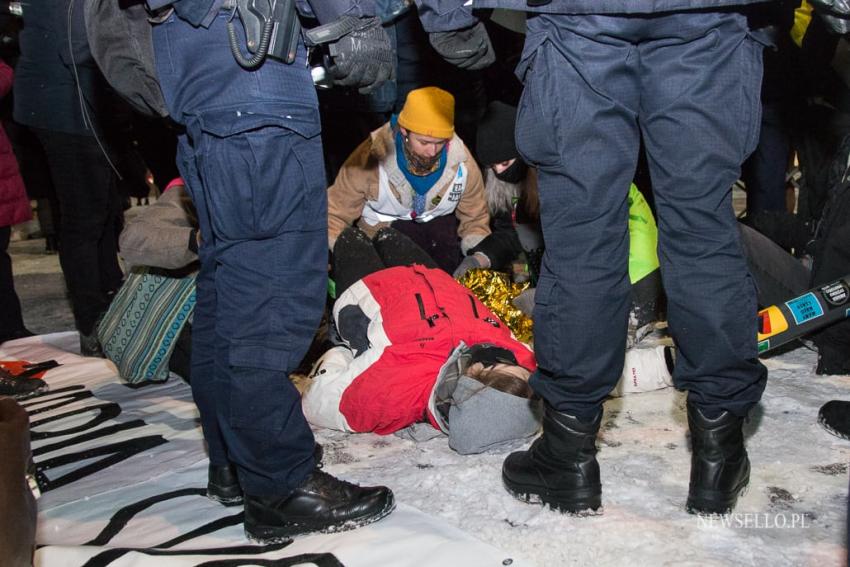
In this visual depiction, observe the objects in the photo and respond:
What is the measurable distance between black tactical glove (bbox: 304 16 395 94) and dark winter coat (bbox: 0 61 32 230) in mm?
2184

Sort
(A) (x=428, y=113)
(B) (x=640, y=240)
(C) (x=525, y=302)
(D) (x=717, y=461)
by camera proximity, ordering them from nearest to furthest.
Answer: (D) (x=717, y=461), (B) (x=640, y=240), (C) (x=525, y=302), (A) (x=428, y=113)

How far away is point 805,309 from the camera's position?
7.69 feet

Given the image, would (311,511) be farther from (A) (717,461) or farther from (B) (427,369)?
(A) (717,461)

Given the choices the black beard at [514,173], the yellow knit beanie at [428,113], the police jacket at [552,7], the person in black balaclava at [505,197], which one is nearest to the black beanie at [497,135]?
the person in black balaclava at [505,197]

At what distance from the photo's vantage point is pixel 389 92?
11.7 feet

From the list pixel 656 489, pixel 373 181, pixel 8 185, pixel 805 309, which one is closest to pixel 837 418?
pixel 805 309

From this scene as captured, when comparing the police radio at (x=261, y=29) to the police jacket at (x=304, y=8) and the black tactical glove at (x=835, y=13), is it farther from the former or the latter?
the black tactical glove at (x=835, y=13)

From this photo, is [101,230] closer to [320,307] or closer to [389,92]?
[389,92]

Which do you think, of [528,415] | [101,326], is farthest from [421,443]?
[101,326]

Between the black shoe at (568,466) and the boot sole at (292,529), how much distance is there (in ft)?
1.26

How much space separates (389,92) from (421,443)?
1.91 m

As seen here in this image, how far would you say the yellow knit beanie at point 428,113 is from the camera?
311 cm

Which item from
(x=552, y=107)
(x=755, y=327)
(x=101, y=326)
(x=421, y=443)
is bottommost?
(x=421, y=443)

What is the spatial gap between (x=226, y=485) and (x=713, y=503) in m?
1.09
